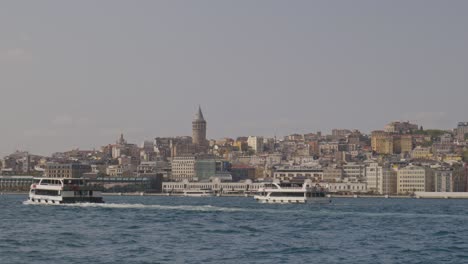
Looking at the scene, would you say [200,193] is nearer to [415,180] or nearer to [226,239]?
[415,180]

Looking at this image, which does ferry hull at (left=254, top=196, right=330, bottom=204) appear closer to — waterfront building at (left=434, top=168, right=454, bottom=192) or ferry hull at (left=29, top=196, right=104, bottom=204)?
ferry hull at (left=29, top=196, right=104, bottom=204)

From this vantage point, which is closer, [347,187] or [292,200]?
[292,200]

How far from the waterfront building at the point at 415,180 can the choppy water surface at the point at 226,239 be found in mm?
120644

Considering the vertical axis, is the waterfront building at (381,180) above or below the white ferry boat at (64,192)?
above

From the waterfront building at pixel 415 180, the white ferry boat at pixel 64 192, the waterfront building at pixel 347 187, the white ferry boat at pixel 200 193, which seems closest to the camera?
the white ferry boat at pixel 64 192

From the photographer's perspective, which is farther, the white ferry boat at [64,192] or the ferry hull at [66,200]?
the white ferry boat at [64,192]

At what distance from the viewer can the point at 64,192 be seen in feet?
256

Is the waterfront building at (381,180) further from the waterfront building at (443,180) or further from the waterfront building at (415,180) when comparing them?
the waterfront building at (443,180)

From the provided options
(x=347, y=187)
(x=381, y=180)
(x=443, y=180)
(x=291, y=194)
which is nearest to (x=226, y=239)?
(x=291, y=194)

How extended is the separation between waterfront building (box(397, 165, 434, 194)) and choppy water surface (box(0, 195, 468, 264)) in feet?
396

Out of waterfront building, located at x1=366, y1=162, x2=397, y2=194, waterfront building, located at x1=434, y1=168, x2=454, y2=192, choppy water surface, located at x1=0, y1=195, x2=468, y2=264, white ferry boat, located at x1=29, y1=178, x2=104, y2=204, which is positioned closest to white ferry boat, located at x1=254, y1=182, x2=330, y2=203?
white ferry boat, located at x1=29, y1=178, x2=104, y2=204

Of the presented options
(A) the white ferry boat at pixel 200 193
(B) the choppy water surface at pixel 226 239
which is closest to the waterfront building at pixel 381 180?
(A) the white ferry boat at pixel 200 193

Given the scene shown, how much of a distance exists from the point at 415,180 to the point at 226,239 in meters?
145

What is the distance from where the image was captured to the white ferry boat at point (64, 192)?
7806cm
